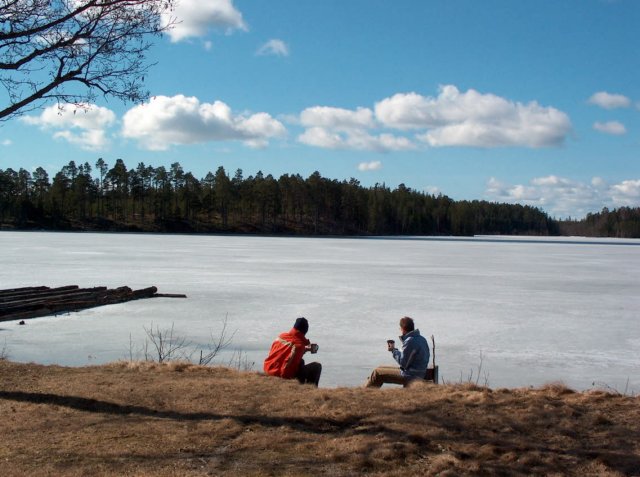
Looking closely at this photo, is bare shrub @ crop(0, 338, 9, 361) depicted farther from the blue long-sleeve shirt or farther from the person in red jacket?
the blue long-sleeve shirt

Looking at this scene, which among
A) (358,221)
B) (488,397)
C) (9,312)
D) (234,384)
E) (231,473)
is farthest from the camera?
(358,221)

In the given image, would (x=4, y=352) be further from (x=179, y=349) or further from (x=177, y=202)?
(x=177, y=202)

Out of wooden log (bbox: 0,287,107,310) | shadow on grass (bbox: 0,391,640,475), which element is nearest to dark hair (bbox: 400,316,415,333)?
shadow on grass (bbox: 0,391,640,475)

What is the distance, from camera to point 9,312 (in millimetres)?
14266

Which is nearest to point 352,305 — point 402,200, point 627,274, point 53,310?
point 53,310

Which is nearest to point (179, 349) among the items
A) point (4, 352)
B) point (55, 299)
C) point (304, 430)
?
point (4, 352)

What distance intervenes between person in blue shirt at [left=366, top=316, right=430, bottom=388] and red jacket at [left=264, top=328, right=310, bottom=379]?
934 millimetres

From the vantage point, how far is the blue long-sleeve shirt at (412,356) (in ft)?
24.5

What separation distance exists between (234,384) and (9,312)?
365 inches

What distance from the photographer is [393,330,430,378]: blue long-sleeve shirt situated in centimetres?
746

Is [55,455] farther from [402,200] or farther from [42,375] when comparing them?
[402,200]

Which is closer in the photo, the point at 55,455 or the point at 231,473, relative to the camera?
the point at 231,473

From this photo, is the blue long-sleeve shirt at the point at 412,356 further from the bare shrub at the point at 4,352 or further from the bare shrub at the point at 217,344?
the bare shrub at the point at 4,352

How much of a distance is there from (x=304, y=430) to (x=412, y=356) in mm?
2299
